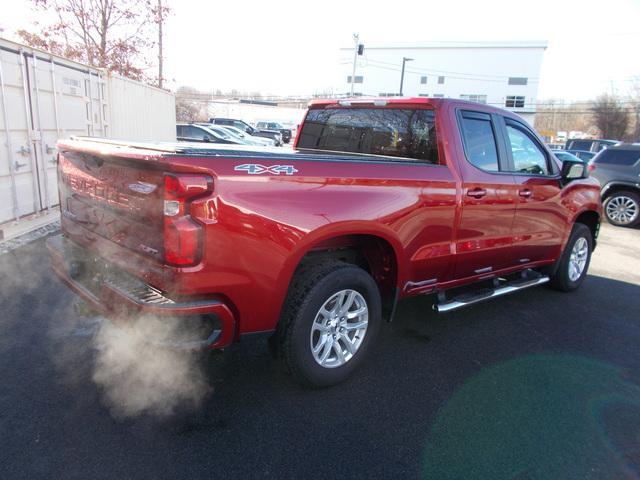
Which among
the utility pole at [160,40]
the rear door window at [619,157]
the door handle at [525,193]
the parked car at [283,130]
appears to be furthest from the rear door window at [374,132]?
the parked car at [283,130]

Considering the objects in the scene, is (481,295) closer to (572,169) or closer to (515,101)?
(572,169)

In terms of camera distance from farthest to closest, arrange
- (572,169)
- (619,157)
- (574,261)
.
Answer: (619,157)
(574,261)
(572,169)

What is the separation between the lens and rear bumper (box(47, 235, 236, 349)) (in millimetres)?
2525

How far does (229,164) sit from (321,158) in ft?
2.30

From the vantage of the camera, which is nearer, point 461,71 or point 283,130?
point 283,130

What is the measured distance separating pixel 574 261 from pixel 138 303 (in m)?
5.13

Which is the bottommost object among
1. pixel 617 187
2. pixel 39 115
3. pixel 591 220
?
pixel 617 187

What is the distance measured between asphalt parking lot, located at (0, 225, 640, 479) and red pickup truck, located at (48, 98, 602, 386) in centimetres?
39

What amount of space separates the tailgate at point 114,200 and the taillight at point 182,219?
0.07 m

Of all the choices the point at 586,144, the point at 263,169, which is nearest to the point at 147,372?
the point at 263,169

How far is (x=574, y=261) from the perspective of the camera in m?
5.77

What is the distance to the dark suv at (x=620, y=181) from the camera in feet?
35.8

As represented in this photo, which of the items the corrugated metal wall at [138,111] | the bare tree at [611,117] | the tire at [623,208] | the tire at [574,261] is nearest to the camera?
the tire at [574,261]

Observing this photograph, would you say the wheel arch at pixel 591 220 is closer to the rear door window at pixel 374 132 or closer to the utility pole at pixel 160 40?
the rear door window at pixel 374 132
